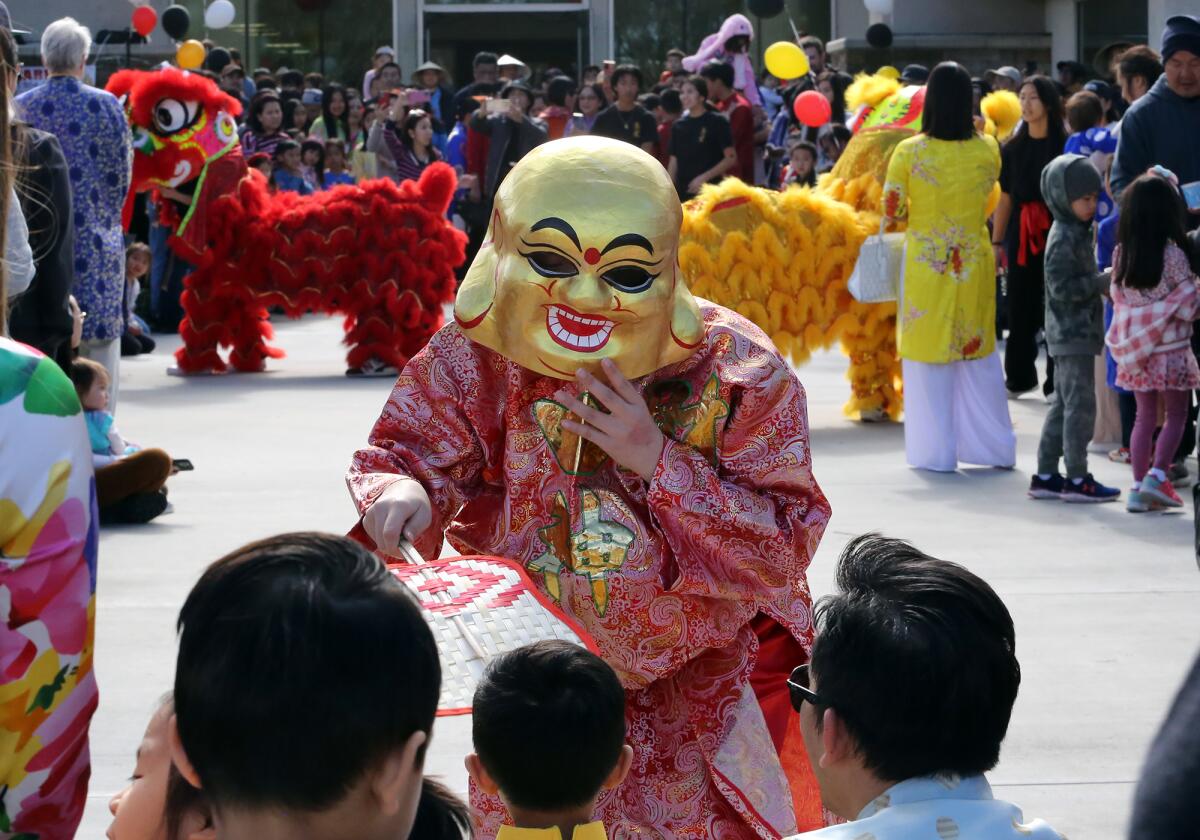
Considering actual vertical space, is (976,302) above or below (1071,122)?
below

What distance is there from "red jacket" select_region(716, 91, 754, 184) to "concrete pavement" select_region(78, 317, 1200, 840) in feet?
10.4


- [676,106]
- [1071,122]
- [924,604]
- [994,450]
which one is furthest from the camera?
[676,106]

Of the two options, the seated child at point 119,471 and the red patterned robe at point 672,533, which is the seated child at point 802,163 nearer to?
the seated child at point 119,471

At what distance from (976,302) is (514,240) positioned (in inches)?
194

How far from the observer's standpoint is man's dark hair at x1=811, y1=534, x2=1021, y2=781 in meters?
1.88

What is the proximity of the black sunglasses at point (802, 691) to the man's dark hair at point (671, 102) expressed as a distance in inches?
464

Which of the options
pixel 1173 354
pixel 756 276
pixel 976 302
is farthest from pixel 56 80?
pixel 1173 354

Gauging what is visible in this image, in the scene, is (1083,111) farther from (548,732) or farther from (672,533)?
(548,732)

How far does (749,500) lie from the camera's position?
2.51 m

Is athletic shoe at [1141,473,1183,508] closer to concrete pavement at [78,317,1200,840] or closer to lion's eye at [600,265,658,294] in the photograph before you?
concrete pavement at [78,317,1200,840]

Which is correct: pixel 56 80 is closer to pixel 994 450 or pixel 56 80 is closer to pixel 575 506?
pixel 994 450

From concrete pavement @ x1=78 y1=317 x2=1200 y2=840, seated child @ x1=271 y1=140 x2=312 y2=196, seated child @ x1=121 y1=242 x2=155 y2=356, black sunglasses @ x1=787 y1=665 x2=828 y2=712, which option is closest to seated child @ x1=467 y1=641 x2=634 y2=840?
black sunglasses @ x1=787 y1=665 x2=828 y2=712

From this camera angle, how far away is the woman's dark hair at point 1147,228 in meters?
6.38

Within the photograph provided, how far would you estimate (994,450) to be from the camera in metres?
7.54
